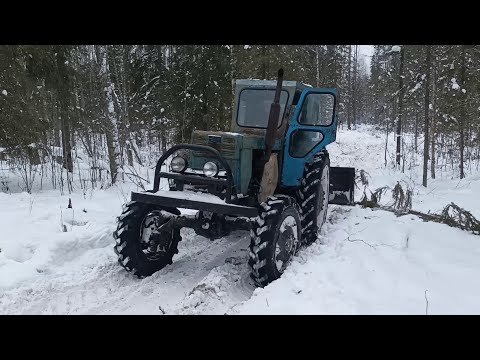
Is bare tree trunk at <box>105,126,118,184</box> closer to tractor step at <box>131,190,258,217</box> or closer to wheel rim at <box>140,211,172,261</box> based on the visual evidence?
wheel rim at <box>140,211,172,261</box>

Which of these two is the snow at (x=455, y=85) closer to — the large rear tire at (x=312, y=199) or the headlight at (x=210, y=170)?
the large rear tire at (x=312, y=199)

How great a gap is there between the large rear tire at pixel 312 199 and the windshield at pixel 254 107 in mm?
1042

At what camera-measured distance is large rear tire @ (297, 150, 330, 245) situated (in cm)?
592

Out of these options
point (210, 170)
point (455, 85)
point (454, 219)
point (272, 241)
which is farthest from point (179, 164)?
point (455, 85)

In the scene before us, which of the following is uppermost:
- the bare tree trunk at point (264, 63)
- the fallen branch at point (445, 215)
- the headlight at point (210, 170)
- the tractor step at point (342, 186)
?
the bare tree trunk at point (264, 63)

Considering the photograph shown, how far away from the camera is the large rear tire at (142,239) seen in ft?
17.2

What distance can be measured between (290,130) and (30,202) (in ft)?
17.5

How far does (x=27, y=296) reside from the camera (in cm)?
453

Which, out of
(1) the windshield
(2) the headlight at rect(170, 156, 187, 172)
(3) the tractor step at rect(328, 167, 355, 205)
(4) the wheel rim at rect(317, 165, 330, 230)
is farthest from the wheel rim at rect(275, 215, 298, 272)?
(3) the tractor step at rect(328, 167, 355, 205)

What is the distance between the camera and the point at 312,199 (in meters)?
6.03

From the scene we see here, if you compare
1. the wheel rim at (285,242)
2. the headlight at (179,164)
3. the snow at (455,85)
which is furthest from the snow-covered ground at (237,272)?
the snow at (455,85)

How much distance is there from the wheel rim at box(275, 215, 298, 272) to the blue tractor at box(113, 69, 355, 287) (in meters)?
0.01
